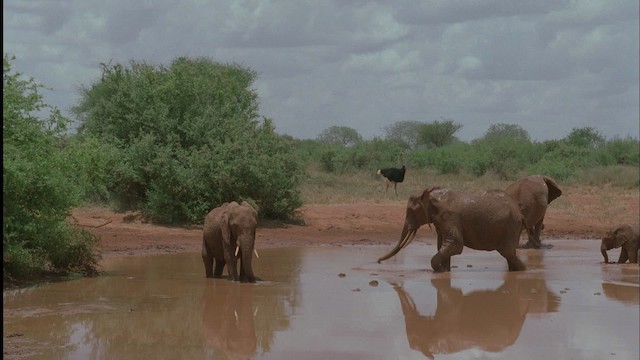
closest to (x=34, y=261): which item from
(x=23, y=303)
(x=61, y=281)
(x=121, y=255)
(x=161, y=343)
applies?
(x=61, y=281)

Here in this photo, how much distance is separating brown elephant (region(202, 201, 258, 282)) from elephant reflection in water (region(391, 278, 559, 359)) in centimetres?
224

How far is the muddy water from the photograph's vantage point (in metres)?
9.48

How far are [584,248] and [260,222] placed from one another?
8470mm

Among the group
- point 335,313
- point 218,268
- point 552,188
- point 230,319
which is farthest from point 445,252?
point 552,188

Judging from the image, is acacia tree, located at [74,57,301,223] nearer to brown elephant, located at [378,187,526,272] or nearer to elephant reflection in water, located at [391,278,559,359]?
brown elephant, located at [378,187,526,272]

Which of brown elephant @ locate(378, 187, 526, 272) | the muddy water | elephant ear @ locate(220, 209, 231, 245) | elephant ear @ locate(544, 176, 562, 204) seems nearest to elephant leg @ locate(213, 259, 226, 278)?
the muddy water

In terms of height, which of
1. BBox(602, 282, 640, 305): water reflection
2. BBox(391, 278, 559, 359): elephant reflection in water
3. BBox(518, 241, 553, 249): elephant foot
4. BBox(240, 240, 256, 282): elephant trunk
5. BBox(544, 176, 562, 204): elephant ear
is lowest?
BBox(391, 278, 559, 359): elephant reflection in water

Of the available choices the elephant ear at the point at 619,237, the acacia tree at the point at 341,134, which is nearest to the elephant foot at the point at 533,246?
the elephant ear at the point at 619,237

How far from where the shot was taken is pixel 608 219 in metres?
28.0

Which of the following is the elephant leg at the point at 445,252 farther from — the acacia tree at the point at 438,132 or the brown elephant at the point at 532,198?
the acacia tree at the point at 438,132

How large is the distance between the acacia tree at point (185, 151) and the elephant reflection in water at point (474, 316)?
34.0ft

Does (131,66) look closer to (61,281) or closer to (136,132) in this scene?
(136,132)

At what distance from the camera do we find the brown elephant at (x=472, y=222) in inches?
620

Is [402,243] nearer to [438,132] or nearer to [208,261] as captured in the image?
[208,261]
